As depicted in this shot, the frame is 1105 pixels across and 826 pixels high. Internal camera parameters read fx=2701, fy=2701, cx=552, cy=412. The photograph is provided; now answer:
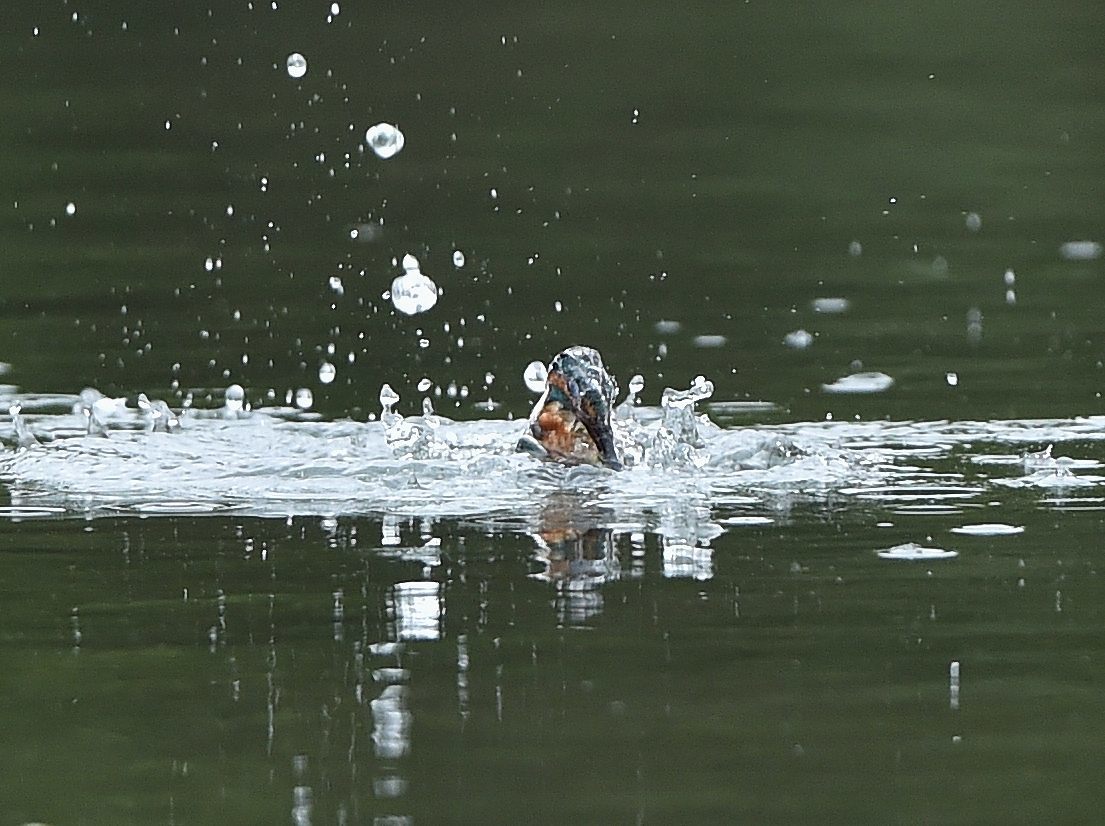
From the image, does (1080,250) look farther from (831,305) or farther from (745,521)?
(745,521)

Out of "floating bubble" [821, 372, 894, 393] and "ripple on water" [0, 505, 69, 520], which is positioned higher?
"floating bubble" [821, 372, 894, 393]

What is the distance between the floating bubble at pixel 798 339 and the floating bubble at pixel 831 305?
0.72 m

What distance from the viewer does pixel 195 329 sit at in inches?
519

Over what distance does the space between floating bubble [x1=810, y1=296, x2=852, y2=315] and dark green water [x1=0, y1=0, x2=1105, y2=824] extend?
9cm

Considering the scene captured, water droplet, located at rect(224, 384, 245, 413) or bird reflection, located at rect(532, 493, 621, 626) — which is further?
water droplet, located at rect(224, 384, 245, 413)

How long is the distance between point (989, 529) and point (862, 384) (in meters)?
3.23

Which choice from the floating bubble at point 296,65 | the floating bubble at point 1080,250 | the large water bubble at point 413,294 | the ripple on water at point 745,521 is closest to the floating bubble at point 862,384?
the large water bubble at point 413,294

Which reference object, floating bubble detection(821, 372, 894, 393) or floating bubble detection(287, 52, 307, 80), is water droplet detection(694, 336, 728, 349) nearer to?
floating bubble detection(821, 372, 894, 393)

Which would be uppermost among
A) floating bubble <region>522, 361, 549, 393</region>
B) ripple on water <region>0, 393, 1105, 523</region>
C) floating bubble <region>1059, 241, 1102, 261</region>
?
floating bubble <region>1059, 241, 1102, 261</region>

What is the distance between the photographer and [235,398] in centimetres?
1108

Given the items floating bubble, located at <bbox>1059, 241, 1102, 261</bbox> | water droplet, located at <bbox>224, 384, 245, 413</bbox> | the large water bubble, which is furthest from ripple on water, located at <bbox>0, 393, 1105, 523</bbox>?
floating bubble, located at <bbox>1059, 241, 1102, 261</bbox>

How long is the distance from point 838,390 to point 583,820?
6400 mm

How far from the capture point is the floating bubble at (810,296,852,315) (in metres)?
13.5

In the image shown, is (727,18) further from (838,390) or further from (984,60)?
(838,390)
